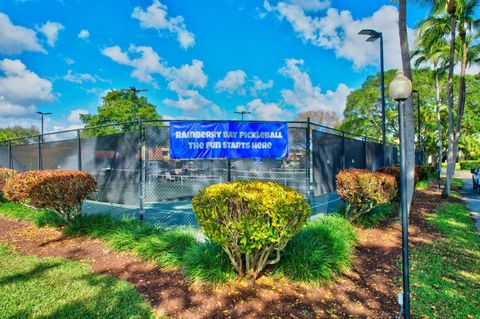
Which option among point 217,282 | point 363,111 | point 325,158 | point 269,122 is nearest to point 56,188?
point 217,282

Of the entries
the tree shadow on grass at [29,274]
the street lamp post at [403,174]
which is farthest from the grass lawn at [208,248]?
the street lamp post at [403,174]

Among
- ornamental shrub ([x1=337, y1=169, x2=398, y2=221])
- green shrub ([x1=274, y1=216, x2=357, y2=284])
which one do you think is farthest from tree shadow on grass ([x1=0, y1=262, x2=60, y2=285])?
ornamental shrub ([x1=337, y1=169, x2=398, y2=221])

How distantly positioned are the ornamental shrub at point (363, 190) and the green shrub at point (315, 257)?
149 cm

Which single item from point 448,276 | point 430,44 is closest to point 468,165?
point 430,44

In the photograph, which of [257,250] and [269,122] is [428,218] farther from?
[257,250]

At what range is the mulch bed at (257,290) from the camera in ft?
10.9

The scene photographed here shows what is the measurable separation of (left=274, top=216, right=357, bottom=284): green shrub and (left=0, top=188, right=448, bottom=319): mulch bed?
0.46 ft

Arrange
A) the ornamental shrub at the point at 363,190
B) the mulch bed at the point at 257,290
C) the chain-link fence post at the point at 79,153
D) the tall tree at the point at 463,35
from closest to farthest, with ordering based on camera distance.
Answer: the mulch bed at the point at 257,290
the ornamental shrub at the point at 363,190
the chain-link fence post at the point at 79,153
the tall tree at the point at 463,35

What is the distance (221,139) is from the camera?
20.2 feet

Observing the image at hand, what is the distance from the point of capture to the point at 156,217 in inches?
298

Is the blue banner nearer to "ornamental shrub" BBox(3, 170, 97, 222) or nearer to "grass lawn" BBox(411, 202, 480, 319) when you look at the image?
"ornamental shrub" BBox(3, 170, 97, 222)

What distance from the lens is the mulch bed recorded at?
10.9 ft

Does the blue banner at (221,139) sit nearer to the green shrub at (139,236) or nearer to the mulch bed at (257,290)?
the green shrub at (139,236)

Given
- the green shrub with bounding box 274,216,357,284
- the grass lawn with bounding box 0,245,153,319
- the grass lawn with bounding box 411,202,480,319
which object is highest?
the green shrub with bounding box 274,216,357,284
